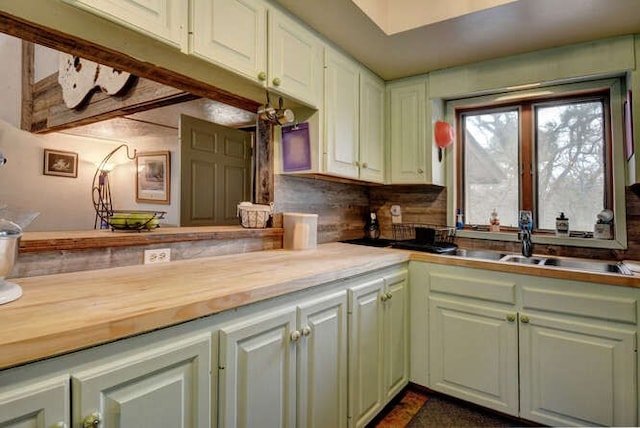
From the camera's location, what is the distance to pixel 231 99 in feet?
6.35

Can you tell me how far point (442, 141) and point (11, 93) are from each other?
4.09 metres

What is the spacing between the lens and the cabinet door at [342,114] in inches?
79.6

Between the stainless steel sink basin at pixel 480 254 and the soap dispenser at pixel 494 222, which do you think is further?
the soap dispenser at pixel 494 222

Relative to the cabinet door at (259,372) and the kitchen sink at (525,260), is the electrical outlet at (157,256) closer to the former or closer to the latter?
the cabinet door at (259,372)

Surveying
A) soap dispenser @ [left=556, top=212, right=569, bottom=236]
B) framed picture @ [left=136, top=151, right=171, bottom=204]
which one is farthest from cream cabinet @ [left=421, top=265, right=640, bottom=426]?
framed picture @ [left=136, top=151, right=171, bottom=204]

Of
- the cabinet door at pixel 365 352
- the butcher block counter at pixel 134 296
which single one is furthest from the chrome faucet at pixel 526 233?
the butcher block counter at pixel 134 296

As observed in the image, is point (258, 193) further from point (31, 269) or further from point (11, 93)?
point (11, 93)

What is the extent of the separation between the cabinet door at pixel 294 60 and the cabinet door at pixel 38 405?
1387 mm

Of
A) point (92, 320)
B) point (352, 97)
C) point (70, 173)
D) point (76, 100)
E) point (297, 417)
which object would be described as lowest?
point (297, 417)

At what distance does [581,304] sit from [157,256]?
1995 millimetres

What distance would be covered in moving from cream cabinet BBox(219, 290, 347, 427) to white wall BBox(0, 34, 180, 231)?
2.12 metres

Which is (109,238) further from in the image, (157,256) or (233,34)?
(233,34)

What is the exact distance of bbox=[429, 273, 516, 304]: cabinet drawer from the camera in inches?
70.3

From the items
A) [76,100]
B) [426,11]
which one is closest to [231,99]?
[426,11]
